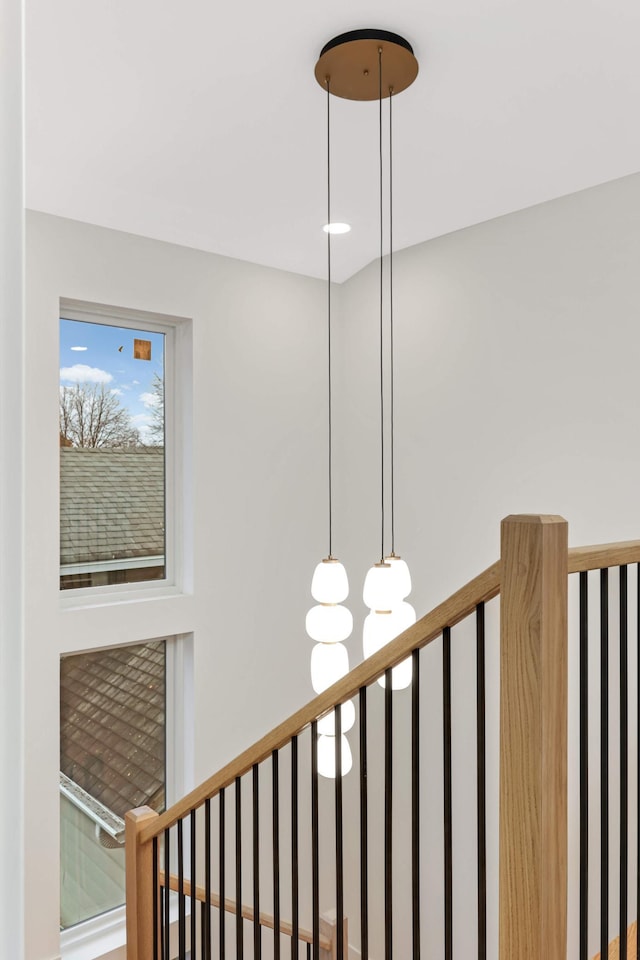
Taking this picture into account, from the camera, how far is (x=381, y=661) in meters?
1.17

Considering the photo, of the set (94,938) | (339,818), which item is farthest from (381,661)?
(94,938)

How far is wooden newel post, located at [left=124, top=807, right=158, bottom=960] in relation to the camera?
90.4 inches

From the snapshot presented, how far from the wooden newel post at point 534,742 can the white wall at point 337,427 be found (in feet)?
6.17

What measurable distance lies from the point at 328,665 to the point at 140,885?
100 centimetres

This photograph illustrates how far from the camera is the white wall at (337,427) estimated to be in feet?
9.15

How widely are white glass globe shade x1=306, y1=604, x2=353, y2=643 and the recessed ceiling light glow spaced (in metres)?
1.81

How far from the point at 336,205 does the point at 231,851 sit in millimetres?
2985

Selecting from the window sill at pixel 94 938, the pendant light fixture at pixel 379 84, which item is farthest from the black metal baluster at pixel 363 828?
the window sill at pixel 94 938

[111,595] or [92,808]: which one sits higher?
[111,595]

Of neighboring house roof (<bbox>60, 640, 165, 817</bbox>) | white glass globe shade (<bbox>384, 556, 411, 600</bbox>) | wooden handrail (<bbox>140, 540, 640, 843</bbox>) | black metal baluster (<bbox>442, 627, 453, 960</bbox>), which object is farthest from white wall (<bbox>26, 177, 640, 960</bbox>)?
black metal baluster (<bbox>442, 627, 453, 960</bbox>)

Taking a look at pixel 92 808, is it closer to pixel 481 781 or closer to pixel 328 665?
pixel 328 665

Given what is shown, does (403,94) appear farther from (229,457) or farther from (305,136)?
(229,457)

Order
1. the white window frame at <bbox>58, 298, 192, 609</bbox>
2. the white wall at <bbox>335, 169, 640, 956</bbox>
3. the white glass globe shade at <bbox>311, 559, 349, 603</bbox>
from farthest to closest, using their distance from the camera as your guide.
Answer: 1. the white window frame at <bbox>58, 298, 192, 609</bbox>
2. the white wall at <bbox>335, 169, 640, 956</bbox>
3. the white glass globe shade at <bbox>311, 559, 349, 603</bbox>

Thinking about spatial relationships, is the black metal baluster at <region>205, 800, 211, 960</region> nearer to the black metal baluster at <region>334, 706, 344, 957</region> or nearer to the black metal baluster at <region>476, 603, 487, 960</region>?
the black metal baluster at <region>334, 706, 344, 957</region>
